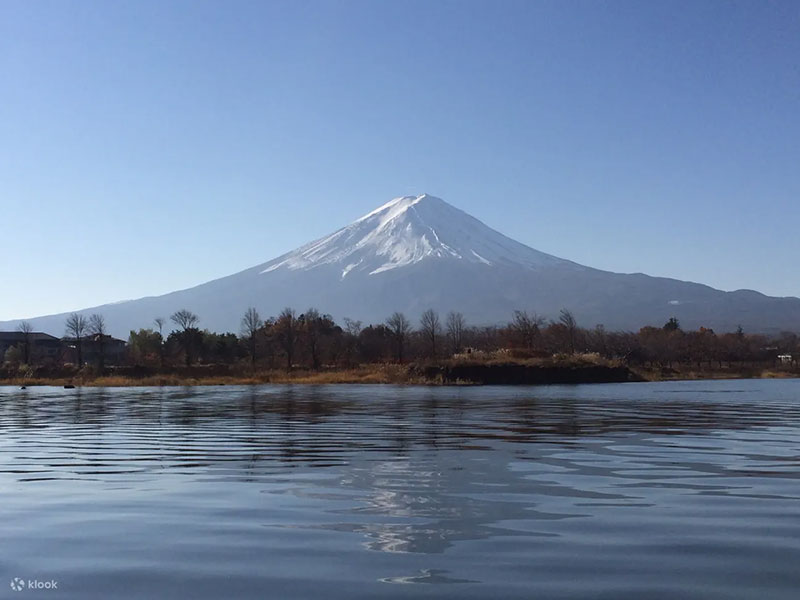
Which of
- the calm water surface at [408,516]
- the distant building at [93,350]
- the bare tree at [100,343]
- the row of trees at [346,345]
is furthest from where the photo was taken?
the distant building at [93,350]

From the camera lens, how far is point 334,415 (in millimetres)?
29484

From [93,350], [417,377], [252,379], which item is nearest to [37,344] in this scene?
[93,350]

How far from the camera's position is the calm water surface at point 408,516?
22.5 ft

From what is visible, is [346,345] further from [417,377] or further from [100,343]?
[417,377]

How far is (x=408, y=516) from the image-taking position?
955cm

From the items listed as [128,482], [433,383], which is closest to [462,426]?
[128,482]

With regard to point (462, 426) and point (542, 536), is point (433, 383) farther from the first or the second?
point (542, 536)

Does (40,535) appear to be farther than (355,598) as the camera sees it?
Yes

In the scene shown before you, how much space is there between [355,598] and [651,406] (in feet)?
98.9

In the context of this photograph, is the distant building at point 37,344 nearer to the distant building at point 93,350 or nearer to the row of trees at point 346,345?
the distant building at point 93,350

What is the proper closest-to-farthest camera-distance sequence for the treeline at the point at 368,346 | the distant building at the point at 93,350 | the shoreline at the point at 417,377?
1. the shoreline at the point at 417,377
2. the treeline at the point at 368,346
3. the distant building at the point at 93,350

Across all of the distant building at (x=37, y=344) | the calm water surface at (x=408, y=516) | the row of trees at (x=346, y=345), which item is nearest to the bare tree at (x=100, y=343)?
the row of trees at (x=346, y=345)

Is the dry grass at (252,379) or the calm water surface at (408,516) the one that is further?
the dry grass at (252,379)

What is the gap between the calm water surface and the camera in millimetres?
6871
